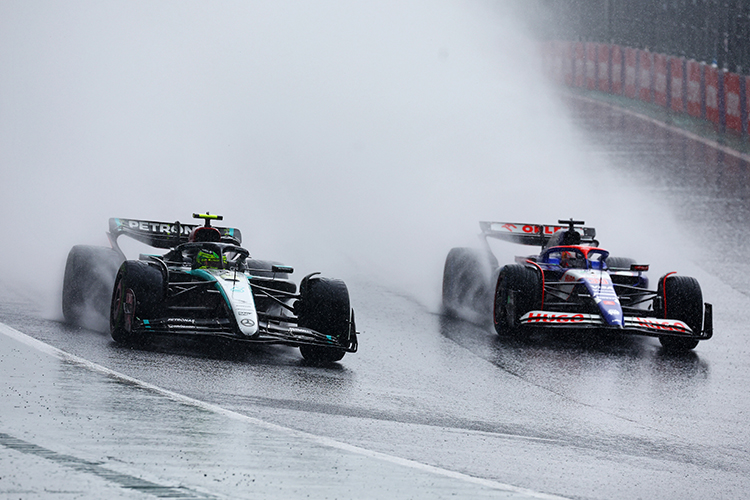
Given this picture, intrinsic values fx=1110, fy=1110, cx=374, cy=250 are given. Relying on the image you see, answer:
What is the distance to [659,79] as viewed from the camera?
28266 millimetres

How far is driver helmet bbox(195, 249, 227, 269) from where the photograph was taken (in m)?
10.7

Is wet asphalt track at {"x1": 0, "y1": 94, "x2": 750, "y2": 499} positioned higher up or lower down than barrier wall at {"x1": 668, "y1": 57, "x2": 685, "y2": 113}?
lower down

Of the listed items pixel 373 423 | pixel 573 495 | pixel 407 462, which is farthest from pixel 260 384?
pixel 573 495

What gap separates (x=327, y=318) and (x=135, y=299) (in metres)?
1.67

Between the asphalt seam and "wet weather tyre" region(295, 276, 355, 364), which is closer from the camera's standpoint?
the asphalt seam

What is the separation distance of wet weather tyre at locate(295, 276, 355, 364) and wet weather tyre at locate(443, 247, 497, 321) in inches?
132

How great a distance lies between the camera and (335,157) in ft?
79.6

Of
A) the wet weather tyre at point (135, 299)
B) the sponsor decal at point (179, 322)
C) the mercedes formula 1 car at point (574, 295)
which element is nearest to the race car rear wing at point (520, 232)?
the mercedes formula 1 car at point (574, 295)

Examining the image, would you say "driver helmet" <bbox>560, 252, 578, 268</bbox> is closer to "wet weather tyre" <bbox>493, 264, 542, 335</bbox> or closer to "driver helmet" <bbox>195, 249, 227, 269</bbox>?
"wet weather tyre" <bbox>493, 264, 542, 335</bbox>

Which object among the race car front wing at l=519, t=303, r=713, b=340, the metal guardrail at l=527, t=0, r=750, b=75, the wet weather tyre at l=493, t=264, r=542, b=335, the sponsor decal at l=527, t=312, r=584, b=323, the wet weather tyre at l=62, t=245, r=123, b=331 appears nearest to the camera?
the wet weather tyre at l=62, t=245, r=123, b=331

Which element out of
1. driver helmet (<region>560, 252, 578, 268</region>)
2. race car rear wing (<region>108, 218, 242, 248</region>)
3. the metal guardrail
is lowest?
driver helmet (<region>560, 252, 578, 268</region>)

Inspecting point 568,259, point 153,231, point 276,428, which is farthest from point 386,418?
point 568,259

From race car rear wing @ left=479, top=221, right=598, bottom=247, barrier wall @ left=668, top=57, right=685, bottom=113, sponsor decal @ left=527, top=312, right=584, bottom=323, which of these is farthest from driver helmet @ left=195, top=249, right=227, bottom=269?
barrier wall @ left=668, top=57, right=685, bottom=113

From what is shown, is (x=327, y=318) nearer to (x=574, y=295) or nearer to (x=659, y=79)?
(x=574, y=295)
